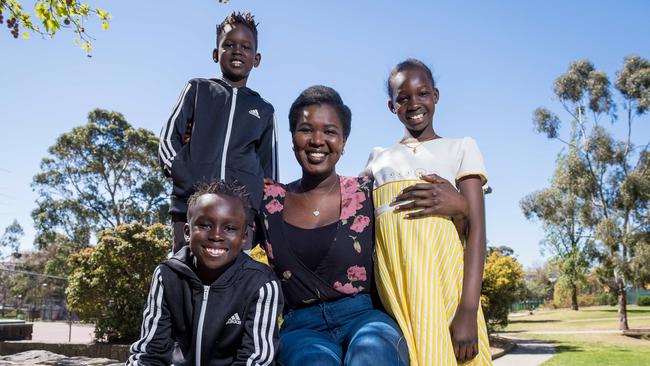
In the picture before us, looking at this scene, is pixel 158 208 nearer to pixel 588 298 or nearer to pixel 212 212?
pixel 212 212

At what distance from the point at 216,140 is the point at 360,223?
0.80 m

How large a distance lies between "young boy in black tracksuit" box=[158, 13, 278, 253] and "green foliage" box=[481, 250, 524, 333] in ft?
48.2

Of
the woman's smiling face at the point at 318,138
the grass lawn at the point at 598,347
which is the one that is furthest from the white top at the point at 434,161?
the grass lawn at the point at 598,347

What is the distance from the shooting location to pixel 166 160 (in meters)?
2.60

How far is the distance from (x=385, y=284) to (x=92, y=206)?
33241mm

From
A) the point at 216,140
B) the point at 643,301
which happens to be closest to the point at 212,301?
the point at 216,140

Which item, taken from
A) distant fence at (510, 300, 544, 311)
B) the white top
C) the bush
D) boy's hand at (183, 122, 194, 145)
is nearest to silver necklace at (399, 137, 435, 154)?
the white top

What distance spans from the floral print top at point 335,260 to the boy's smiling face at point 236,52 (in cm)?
82

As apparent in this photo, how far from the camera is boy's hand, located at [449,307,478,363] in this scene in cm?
214

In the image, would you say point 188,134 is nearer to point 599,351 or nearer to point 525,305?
point 599,351

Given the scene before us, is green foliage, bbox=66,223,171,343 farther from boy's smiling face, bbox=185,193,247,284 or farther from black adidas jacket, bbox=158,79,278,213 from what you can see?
boy's smiling face, bbox=185,193,247,284

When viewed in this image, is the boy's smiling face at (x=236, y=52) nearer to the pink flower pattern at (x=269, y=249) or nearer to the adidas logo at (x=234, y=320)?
the pink flower pattern at (x=269, y=249)

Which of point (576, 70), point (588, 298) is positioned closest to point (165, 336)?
point (576, 70)

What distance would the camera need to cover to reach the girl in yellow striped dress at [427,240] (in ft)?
6.97
